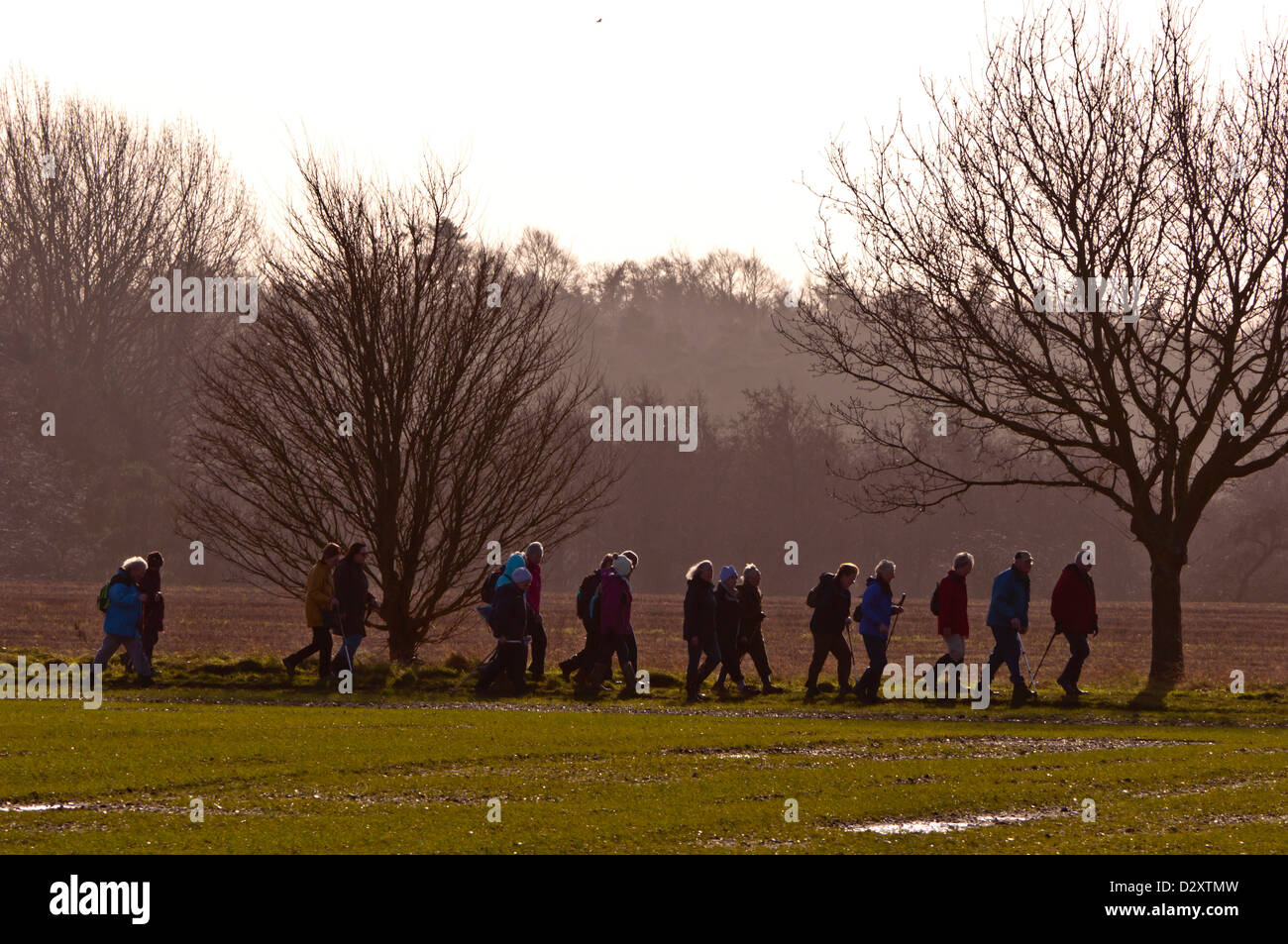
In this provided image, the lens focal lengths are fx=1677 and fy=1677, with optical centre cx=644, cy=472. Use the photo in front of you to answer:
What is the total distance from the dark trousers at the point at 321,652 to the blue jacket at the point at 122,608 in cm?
234

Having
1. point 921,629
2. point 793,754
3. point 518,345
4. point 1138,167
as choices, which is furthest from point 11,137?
Result: point 793,754

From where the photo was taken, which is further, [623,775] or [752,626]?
[752,626]

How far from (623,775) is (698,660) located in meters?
8.86

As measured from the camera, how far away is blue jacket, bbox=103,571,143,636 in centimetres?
2308

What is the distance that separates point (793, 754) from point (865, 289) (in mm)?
16490

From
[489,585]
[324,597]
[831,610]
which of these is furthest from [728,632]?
[324,597]

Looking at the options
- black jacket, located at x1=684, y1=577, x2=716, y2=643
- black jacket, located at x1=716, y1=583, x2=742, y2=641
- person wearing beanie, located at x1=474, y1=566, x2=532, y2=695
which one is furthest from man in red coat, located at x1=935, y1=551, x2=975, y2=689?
person wearing beanie, located at x1=474, y1=566, x2=532, y2=695

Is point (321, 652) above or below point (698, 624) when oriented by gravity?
below

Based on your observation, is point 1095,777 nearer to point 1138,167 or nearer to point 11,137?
point 1138,167

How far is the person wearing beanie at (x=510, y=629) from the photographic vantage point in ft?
74.5

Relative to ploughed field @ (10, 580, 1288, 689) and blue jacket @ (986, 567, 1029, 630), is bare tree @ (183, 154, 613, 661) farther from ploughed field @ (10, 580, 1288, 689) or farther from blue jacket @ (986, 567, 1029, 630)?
blue jacket @ (986, 567, 1029, 630)

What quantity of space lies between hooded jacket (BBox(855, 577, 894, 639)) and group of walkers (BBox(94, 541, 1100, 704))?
0.02 m

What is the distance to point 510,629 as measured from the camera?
22734 mm

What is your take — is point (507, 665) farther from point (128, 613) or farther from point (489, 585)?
point (128, 613)
